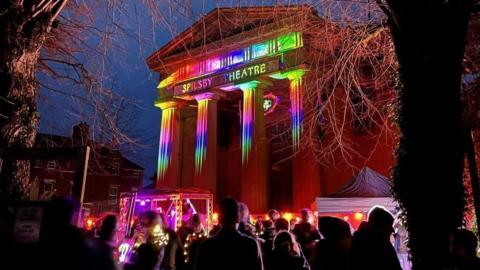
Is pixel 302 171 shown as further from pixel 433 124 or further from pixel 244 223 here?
pixel 433 124

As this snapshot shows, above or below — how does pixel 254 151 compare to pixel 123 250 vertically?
above

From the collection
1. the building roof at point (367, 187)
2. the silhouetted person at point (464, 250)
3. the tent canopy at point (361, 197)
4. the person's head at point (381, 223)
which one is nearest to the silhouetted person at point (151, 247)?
the person's head at point (381, 223)

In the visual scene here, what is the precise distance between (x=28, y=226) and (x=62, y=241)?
1.71 ft

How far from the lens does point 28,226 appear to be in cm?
361

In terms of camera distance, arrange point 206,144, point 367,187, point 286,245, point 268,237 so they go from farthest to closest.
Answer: point 206,144 → point 367,187 → point 268,237 → point 286,245

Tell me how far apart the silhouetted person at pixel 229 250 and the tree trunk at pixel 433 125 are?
185 centimetres

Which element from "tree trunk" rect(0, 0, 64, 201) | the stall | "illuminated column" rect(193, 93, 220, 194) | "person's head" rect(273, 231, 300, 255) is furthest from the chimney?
"illuminated column" rect(193, 93, 220, 194)

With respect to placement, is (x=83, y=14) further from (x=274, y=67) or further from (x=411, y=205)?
(x=274, y=67)

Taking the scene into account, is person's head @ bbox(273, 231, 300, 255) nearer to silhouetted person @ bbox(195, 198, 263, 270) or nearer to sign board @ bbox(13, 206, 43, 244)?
silhouetted person @ bbox(195, 198, 263, 270)

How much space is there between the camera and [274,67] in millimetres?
24938

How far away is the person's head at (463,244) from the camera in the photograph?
4.36m

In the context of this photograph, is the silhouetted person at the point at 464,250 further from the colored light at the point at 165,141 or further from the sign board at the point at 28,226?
the colored light at the point at 165,141

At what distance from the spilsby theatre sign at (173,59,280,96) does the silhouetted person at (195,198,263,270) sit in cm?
2154

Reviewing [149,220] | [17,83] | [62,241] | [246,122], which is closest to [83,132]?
[17,83]
